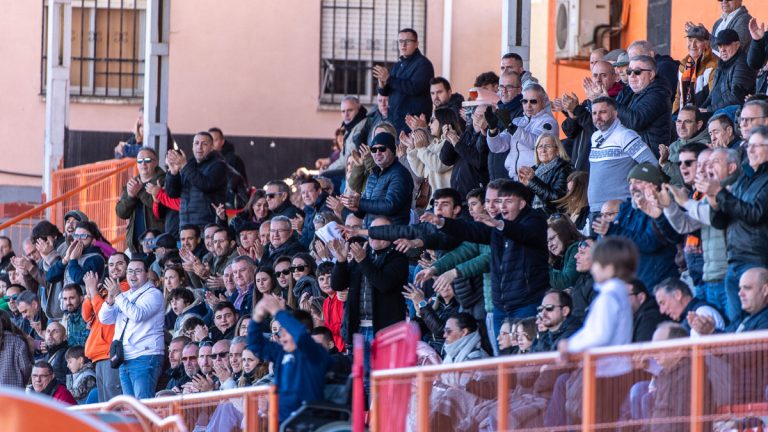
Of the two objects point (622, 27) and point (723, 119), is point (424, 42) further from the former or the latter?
point (723, 119)

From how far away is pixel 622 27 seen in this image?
22.0m

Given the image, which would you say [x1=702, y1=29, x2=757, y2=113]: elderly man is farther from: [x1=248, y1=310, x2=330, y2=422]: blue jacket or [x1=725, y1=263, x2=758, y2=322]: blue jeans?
[x1=248, y1=310, x2=330, y2=422]: blue jacket

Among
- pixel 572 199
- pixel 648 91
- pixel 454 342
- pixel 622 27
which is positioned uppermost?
pixel 622 27

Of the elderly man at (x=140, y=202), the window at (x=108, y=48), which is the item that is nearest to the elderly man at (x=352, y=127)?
the elderly man at (x=140, y=202)

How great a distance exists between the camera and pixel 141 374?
49.6 ft

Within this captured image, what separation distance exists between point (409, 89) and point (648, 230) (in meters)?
6.25

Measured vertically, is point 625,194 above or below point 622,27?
below

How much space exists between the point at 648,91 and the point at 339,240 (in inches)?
111

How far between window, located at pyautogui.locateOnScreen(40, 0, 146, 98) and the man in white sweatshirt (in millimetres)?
13029

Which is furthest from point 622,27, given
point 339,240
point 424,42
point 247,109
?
point 339,240

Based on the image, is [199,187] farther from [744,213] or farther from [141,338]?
[744,213]

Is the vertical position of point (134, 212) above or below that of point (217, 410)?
above

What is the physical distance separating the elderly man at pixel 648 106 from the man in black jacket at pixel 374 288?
2.17 meters

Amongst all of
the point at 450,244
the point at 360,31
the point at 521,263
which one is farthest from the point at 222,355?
the point at 360,31
